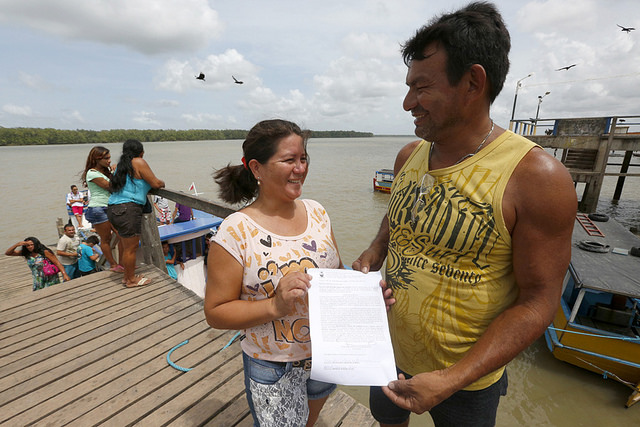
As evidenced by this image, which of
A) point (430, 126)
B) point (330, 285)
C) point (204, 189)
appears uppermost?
point (430, 126)

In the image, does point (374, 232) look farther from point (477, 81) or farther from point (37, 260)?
point (477, 81)

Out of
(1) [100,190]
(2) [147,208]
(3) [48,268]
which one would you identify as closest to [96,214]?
(1) [100,190]

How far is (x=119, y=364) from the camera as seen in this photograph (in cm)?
260

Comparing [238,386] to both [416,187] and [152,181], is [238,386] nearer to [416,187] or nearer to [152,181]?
[416,187]

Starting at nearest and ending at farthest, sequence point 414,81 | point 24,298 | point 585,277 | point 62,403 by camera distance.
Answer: point 414,81
point 62,403
point 24,298
point 585,277

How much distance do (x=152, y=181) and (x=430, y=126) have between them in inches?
138

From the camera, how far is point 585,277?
15.4 feet

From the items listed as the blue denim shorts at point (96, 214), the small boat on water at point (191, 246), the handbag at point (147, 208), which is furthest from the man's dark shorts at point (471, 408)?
the small boat on water at point (191, 246)

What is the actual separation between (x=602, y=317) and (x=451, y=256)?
587cm

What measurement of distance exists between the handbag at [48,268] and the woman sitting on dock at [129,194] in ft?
7.75

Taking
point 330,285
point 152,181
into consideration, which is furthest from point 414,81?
point 152,181

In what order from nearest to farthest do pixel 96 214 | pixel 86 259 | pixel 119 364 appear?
pixel 119 364, pixel 96 214, pixel 86 259

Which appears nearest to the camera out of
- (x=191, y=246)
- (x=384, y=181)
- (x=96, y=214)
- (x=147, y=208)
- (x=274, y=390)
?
(x=274, y=390)

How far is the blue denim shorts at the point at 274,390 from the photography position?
1424 mm
